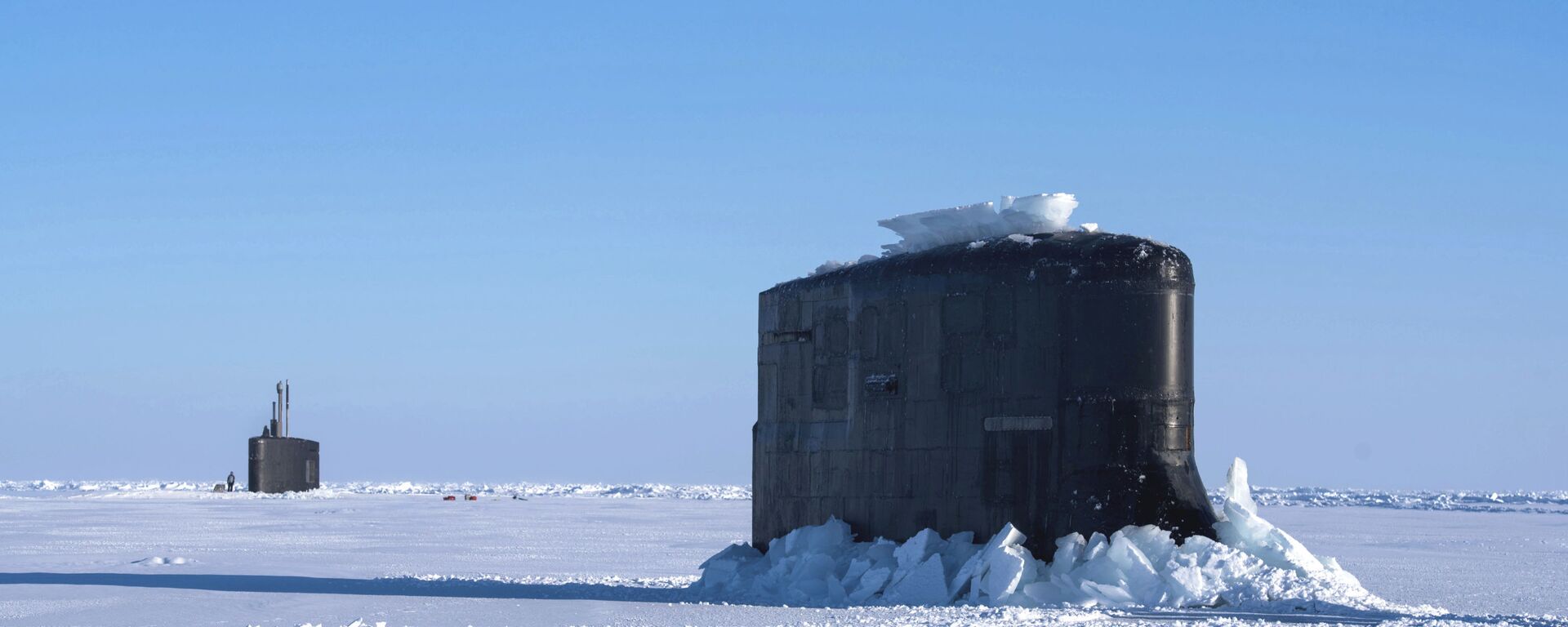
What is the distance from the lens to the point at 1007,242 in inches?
480

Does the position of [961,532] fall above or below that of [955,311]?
below

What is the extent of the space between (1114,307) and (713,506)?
3647 centimetres

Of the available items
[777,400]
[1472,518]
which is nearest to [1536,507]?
[1472,518]

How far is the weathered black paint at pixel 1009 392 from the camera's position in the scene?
1155 centimetres

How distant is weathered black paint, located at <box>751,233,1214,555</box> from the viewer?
1155 centimetres

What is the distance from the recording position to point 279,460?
48219mm

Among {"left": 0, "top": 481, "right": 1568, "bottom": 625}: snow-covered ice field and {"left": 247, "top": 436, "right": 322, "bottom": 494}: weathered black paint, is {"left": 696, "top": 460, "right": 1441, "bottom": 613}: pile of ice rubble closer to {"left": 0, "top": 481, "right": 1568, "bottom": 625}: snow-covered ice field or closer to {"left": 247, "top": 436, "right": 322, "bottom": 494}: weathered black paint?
{"left": 0, "top": 481, "right": 1568, "bottom": 625}: snow-covered ice field

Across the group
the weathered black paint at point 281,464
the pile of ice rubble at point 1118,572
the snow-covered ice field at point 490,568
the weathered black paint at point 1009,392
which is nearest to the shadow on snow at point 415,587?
the snow-covered ice field at point 490,568

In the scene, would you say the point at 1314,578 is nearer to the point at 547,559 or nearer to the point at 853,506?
the point at 853,506

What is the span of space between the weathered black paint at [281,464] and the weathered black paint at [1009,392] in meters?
37.6

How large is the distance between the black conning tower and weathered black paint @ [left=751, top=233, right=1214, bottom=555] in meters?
37.7

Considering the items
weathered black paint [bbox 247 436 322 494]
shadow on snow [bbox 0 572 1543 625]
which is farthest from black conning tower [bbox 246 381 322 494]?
shadow on snow [bbox 0 572 1543 625]

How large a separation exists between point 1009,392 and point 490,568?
8302 millimetres

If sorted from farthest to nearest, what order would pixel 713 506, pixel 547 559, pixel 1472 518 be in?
pixel 713 506
pixel 1472 518
pixel 547 559
